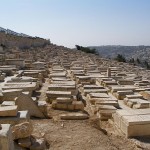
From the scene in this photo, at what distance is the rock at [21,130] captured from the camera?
6123 mm

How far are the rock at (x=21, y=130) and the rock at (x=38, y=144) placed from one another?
0.64 ft

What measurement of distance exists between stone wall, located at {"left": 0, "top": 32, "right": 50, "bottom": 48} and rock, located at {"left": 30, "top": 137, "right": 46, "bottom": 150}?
24081mm

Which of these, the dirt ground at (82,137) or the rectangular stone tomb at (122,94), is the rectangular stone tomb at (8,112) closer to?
the dirt ground at (82,137)

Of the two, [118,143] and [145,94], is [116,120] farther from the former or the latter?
[145,94]

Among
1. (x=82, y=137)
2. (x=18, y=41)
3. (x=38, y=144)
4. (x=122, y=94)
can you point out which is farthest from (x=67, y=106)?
(x=18, y=41)

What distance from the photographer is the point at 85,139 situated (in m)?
6.81

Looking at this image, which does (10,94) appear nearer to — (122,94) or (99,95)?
(99,95)

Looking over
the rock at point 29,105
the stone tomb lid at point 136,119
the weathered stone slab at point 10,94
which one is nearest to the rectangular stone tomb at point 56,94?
the weathered stone slab at point 10,94

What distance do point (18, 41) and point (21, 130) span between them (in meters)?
28.3

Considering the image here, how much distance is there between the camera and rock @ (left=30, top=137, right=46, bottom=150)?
611 cm

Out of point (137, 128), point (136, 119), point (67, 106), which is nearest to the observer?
point (137, 128)

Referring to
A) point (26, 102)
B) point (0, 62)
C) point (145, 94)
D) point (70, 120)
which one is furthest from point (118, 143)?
point (0, 62)

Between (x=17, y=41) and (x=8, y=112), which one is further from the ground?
(x=17, y=41)

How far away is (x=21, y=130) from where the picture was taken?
6137mm
